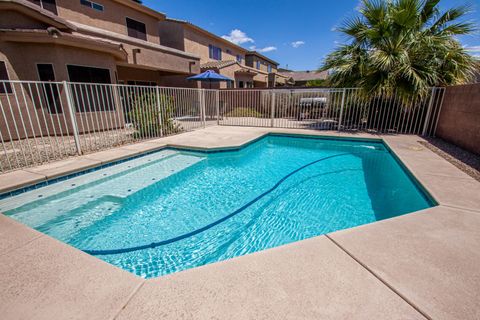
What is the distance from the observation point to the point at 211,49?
57.0 feet

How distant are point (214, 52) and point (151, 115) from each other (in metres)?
13.1

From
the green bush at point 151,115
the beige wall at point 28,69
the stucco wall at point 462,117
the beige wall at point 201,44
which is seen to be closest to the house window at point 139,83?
the beige wall at point 201,44

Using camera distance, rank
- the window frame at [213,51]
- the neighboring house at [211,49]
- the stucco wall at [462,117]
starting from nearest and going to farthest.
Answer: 1. the stucco wall at [462,117]
2. the neighboring house at [211,49]
3. the window frame at [213,51]

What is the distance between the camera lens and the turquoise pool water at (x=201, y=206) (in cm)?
260

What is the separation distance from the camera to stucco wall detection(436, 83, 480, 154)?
5262mm

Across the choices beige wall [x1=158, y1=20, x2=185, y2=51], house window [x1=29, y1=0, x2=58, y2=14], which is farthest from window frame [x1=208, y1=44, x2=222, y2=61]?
house window [x1=29, y1=0, x2=58, y2=14]

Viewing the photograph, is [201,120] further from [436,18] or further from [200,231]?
[436,18]

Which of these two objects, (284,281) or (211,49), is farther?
(211,49)

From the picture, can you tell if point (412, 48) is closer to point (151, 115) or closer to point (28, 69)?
point (151, 115)

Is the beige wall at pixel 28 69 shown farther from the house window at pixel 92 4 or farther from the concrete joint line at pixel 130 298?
the concrete joint line at pixel 130 298

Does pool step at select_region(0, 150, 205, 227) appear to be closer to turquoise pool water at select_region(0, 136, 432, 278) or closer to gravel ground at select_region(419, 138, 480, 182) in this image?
A: turquoise pool water at select_region(0, 136, 432, 278)

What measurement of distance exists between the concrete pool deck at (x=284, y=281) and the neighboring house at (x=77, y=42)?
6.85 meters

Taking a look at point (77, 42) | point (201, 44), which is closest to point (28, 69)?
point (77, 42)

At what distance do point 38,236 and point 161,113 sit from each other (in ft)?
19.5
